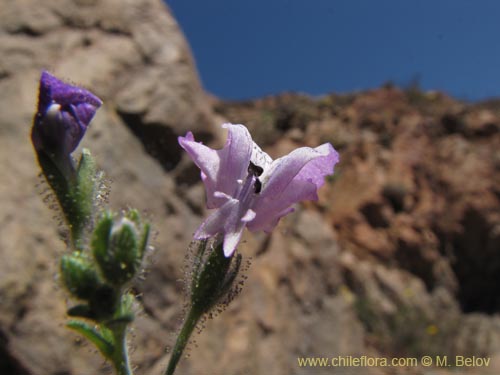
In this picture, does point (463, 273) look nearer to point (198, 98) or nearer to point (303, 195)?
point (198, 98)

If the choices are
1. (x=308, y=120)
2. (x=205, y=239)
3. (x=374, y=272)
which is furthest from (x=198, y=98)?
(x=308, y=120)

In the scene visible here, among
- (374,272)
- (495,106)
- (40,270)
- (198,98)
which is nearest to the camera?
(40,270)

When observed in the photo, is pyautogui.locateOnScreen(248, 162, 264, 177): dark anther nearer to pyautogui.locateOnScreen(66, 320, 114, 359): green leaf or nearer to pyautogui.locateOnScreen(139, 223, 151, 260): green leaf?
pyautogui.locateOnScreen(139, 223, 151, 260): green leaf

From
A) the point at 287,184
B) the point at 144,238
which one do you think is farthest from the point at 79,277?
the point at 287,184

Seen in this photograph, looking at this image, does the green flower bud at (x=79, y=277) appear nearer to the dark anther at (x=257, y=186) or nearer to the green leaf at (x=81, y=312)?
the green leaf at (x=81, y=312)

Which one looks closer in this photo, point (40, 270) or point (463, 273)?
point (40, 270)

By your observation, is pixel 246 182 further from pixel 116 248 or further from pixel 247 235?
pixel 247 235

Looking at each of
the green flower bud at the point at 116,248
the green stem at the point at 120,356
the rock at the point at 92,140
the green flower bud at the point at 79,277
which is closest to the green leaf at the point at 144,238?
the green flower bud at the point at 116,248
